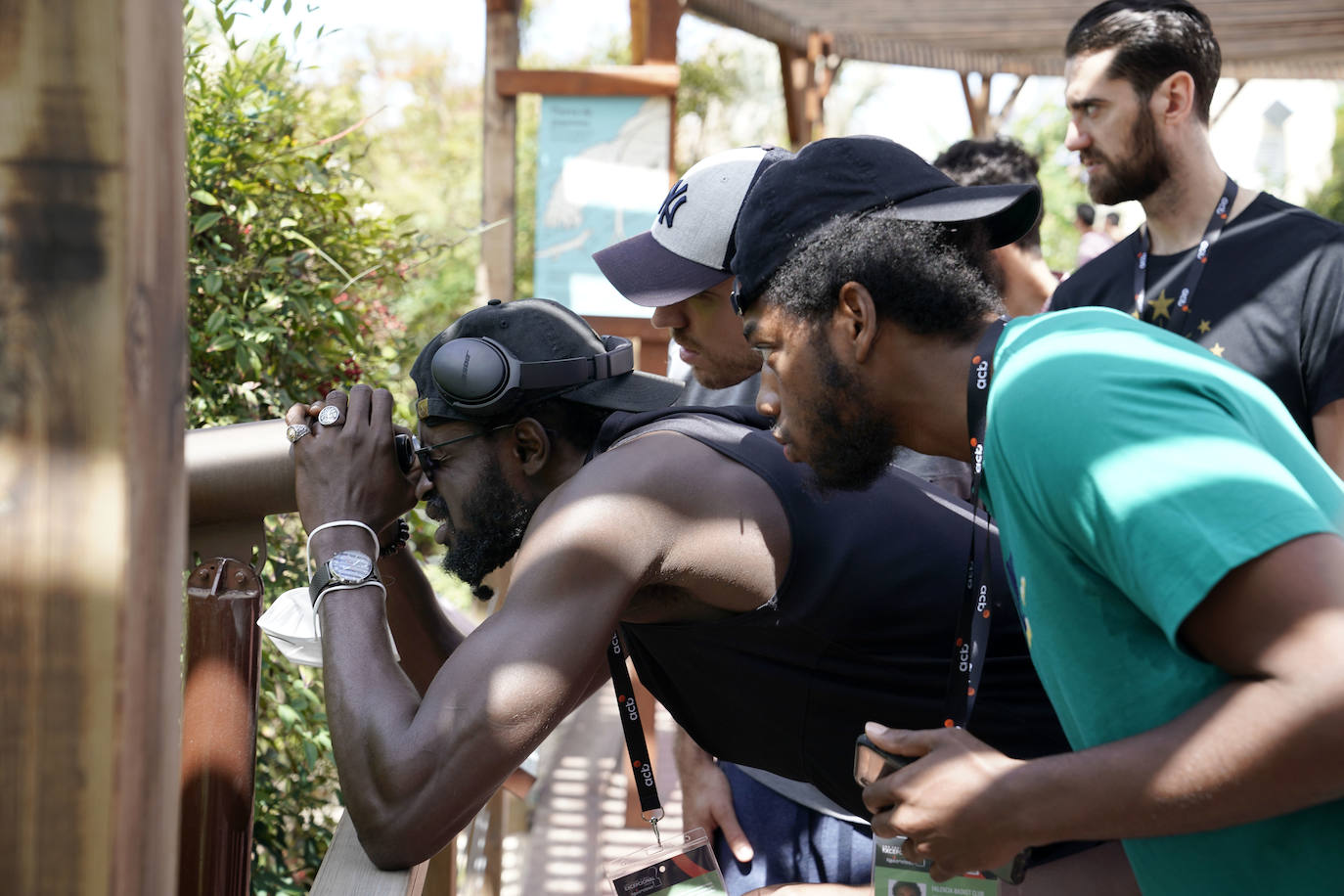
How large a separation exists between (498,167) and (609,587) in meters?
Answer: 3.44

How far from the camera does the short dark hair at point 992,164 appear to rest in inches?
145

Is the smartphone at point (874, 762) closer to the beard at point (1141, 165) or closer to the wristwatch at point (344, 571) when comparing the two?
the wristwatch at point (344, 571)

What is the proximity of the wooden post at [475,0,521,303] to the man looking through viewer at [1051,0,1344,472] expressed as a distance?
239 cm

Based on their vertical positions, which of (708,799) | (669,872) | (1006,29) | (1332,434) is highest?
(1006,29)

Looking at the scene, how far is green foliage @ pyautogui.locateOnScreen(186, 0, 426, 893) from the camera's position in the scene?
290 cm

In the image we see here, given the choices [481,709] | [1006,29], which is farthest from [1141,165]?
[1006,29]

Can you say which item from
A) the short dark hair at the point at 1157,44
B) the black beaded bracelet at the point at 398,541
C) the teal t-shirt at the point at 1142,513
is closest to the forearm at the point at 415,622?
the black beaded bracelet at the point at 398,541

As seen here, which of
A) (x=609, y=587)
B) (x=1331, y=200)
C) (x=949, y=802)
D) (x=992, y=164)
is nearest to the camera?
(x=949, y=802)

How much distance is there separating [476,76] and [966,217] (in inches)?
801

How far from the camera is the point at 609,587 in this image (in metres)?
1.67

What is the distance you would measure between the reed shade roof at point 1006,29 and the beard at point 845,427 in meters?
5.62

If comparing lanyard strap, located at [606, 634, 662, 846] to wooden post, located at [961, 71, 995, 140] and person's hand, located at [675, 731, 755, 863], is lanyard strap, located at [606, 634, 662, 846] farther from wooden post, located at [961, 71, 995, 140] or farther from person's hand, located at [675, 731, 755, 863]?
wooden post, located at [961, 71, 995, 140]

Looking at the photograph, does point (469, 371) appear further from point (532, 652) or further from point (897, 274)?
point (897, 274)

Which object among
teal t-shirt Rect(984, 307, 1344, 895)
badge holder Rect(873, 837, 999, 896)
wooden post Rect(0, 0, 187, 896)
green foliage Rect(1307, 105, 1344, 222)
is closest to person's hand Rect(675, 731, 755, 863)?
badge holder Rect(873, 837, 999, 896)
